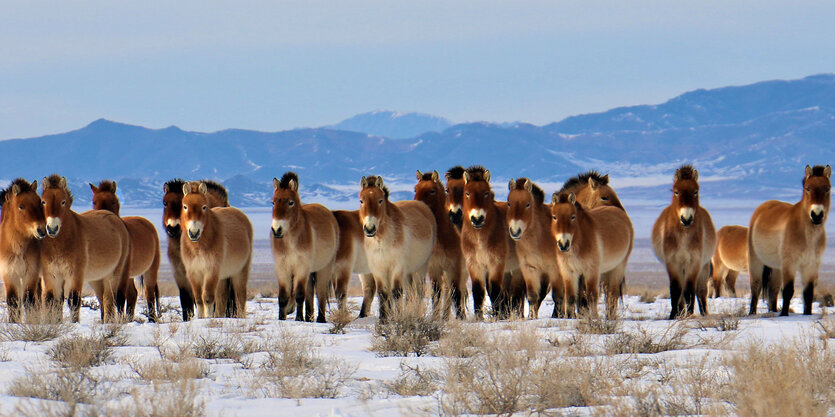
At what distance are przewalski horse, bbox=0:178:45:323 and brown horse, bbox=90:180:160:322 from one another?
7.19 ft

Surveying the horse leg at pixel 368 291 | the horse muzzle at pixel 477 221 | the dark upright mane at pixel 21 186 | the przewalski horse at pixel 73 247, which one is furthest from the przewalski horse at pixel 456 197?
the dark upright mane at pixel 21 186

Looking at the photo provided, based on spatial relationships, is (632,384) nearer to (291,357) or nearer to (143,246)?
(291,357)

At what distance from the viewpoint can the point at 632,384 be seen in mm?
6809

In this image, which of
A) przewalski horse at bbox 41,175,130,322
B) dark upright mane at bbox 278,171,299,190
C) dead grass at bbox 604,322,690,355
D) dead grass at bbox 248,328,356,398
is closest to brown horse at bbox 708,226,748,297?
dark upright mane at bbox 278,171,299,190

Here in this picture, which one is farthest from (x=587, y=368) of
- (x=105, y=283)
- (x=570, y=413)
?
(x=105, y=283)

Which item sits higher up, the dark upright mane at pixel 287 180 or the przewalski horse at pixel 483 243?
Result: the dark upright mane at pixel 287 180

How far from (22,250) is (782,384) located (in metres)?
9.17

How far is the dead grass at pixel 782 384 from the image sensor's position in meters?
5.45

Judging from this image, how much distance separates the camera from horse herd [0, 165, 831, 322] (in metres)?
11.7

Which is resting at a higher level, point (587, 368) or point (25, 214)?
point (25, 214)

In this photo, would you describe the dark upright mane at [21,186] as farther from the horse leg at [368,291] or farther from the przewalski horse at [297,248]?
the horse leg at [368,291]

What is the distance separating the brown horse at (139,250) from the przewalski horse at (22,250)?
2.19m

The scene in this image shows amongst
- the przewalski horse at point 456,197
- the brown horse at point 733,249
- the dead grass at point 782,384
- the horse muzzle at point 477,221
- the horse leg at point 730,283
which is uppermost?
the przewalski horse at point 456,197

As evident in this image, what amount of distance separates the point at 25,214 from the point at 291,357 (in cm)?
546
